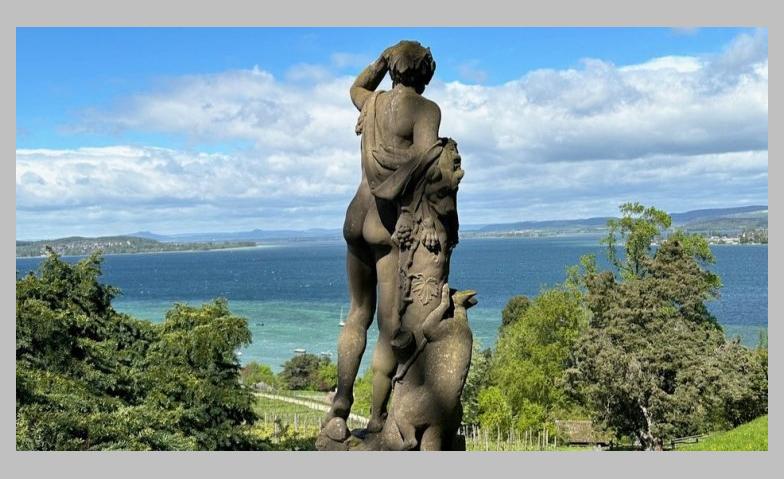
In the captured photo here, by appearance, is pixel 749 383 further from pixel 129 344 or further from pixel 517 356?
pixel 129 344

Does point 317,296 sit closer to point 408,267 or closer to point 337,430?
point 337,430

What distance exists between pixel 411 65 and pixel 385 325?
2184mm

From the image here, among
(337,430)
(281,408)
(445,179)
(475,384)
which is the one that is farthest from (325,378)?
(445,179)

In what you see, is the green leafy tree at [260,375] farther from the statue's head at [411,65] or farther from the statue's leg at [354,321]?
the statue's head at [411,65]

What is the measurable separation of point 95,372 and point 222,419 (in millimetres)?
3535

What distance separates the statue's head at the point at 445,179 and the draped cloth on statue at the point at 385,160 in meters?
0.06

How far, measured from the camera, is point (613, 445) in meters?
31.9

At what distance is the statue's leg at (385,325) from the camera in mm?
6695

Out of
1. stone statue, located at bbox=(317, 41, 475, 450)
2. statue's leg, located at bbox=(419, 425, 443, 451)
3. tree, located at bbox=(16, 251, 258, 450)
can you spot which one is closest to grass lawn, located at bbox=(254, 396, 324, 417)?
tree, located at bbox=(16, 251, 258, 450)

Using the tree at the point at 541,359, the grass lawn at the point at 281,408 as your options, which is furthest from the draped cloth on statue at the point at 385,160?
the grass lawn at the point at 281,408

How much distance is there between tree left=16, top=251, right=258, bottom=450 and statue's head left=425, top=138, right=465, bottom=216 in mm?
11068

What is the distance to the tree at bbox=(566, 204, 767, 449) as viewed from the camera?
25.9 meters

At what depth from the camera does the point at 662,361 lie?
2694 cm

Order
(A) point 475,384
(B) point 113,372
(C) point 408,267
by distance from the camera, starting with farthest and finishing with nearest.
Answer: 1. (A) point 475,384
2. (B) point 113,372
3. (C) point 408,267
